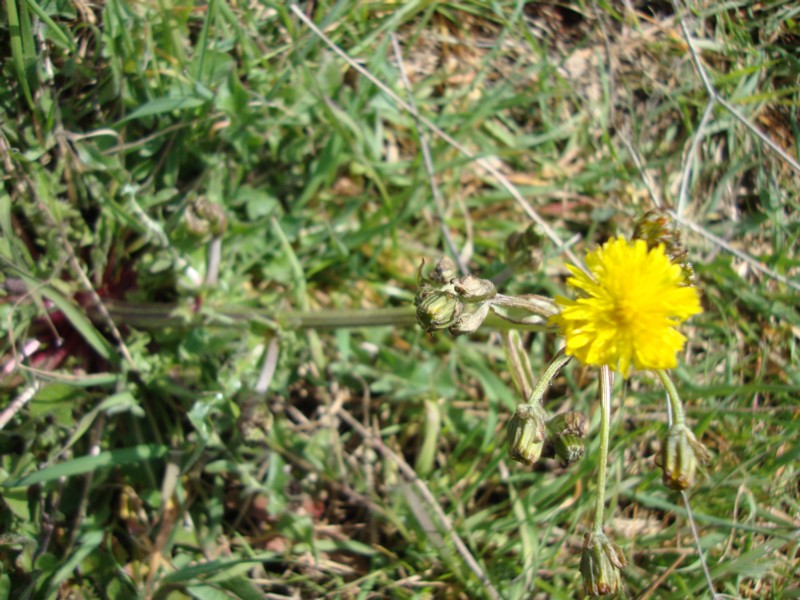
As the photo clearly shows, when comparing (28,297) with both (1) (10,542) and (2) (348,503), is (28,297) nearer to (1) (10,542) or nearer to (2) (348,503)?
(1) (10,542)

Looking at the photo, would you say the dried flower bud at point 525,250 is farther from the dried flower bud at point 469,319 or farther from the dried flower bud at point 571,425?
the dried flower bud at point 571,425

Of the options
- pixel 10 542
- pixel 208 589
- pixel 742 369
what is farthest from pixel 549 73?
pixel 10 542

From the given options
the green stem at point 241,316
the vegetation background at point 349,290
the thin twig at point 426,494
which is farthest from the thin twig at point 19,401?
the thin twig at point 426,494

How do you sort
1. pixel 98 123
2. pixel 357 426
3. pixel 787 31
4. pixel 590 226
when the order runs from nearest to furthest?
1. pixel 98 123
2. pixel 357 426
3. pixel 787 31
4. pixel 590 226

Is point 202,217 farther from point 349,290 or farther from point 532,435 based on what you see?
point 532,435

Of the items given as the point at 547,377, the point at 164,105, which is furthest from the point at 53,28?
the point at 547,377

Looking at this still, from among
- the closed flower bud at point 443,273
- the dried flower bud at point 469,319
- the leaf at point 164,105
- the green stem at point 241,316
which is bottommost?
the green stem at point 241,316
